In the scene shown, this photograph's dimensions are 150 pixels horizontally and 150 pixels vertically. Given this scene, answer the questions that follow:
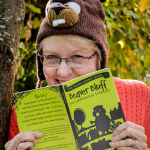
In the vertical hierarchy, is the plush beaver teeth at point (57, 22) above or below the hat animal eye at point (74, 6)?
below

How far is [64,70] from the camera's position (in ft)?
3.62

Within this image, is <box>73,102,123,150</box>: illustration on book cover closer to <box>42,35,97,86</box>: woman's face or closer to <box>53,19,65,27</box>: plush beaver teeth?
<box>42,35,97,86</box>: woman's face

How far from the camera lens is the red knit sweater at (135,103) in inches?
47.4

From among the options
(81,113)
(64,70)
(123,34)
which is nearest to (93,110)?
(81,113)

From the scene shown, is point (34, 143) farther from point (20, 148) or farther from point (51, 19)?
point (51, 19)

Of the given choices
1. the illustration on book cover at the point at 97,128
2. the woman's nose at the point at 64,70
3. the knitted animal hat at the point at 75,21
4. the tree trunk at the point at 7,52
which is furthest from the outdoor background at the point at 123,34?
the illustration on book cover at the point at 97,128

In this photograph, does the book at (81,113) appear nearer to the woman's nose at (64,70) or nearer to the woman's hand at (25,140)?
the woman's hand at (25,140)

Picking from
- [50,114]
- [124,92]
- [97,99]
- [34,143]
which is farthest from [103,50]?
[34,143]

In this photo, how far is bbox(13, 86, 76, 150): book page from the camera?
88 cm

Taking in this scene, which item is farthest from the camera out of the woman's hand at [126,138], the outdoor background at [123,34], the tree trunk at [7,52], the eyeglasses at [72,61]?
the outdoor background at [123,34]

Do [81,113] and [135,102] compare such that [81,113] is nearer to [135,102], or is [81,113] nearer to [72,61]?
[72,61]

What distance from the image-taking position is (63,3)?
118 centimetres

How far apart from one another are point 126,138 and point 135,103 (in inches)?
17.8

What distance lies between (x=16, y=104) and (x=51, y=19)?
1.85 ft
